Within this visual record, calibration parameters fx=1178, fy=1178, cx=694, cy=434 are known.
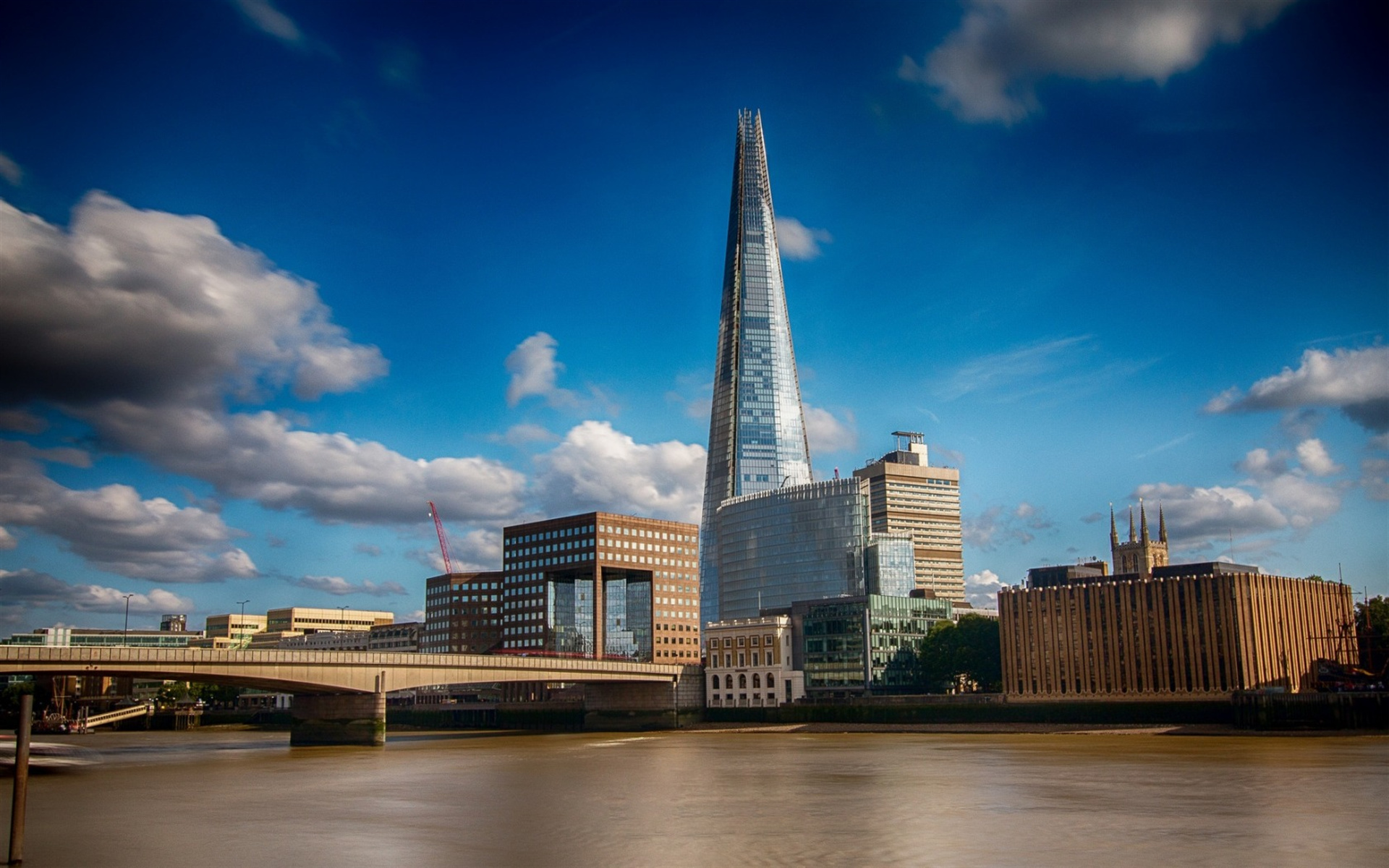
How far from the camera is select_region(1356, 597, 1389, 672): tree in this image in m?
127

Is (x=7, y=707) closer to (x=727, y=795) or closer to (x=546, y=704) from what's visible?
(x=546, y=704)

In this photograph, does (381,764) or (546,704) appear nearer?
(381,764)

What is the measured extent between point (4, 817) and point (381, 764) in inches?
1387

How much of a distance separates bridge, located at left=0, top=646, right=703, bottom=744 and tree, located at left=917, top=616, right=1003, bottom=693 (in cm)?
4169

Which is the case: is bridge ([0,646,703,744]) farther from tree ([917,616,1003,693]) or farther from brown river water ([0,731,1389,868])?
tree ([917,616,1003,693])

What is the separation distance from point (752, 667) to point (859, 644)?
1511 centimetres

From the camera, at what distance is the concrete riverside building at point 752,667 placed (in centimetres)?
16188

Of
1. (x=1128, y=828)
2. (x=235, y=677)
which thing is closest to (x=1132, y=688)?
(x=235, y=677)

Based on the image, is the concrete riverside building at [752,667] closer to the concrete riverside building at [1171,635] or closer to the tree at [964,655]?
the tree at [964,655]

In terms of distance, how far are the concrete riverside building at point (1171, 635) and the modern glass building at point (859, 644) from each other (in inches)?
1086

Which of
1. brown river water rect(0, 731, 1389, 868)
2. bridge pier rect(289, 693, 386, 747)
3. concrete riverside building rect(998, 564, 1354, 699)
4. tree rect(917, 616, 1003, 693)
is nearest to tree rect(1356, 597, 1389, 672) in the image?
concrete riverside building rect(998, 564, 1354, 699)

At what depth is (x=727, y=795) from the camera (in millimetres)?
50406

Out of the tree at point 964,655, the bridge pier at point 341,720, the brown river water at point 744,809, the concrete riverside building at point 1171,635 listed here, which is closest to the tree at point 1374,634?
the concrete riverside building at point 1171,635

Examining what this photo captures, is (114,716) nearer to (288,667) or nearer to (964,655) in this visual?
(288,667)
